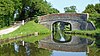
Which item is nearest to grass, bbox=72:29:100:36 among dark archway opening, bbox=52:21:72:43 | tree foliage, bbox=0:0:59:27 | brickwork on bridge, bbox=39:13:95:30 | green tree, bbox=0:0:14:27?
brickwork on bridge, bbox=39:13:95:30

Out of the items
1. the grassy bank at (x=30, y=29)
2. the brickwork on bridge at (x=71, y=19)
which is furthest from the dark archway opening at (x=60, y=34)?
the brickwork on bridge at (x=71, y=19)

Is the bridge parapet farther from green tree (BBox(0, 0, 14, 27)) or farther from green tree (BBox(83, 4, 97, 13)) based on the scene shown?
green tree (BBox(83, 4, 97, 13))

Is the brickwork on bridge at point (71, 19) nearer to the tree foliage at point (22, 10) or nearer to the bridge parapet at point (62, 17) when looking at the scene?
the bridge parapet at point (62, 17)

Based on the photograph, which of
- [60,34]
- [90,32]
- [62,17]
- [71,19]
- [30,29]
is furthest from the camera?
[60,34]

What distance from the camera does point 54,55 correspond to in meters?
29.7

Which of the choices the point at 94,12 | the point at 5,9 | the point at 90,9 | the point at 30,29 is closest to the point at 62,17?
the point at 94,12

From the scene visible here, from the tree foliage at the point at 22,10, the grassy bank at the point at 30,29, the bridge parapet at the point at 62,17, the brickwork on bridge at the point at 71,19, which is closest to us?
the grassy bank at the point at 30,29

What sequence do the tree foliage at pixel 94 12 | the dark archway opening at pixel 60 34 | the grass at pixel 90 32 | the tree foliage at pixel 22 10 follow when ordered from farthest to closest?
the tree foliage at pixel 94 12 < the tree foliage at pixel 22 10 < the grass at pixel 90 32 < the dark archway opening at pixel 60 34

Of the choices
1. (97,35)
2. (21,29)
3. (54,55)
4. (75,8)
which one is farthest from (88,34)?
(75,8)

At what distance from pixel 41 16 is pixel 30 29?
7.68 meters

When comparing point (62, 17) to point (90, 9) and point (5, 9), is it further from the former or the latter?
point (5, 9)

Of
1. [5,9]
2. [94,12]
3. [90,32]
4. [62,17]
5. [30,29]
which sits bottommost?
[90,32]

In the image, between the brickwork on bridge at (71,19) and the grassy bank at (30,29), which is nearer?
the grassy bank at (30,29)

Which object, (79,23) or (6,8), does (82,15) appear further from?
(6,8)
